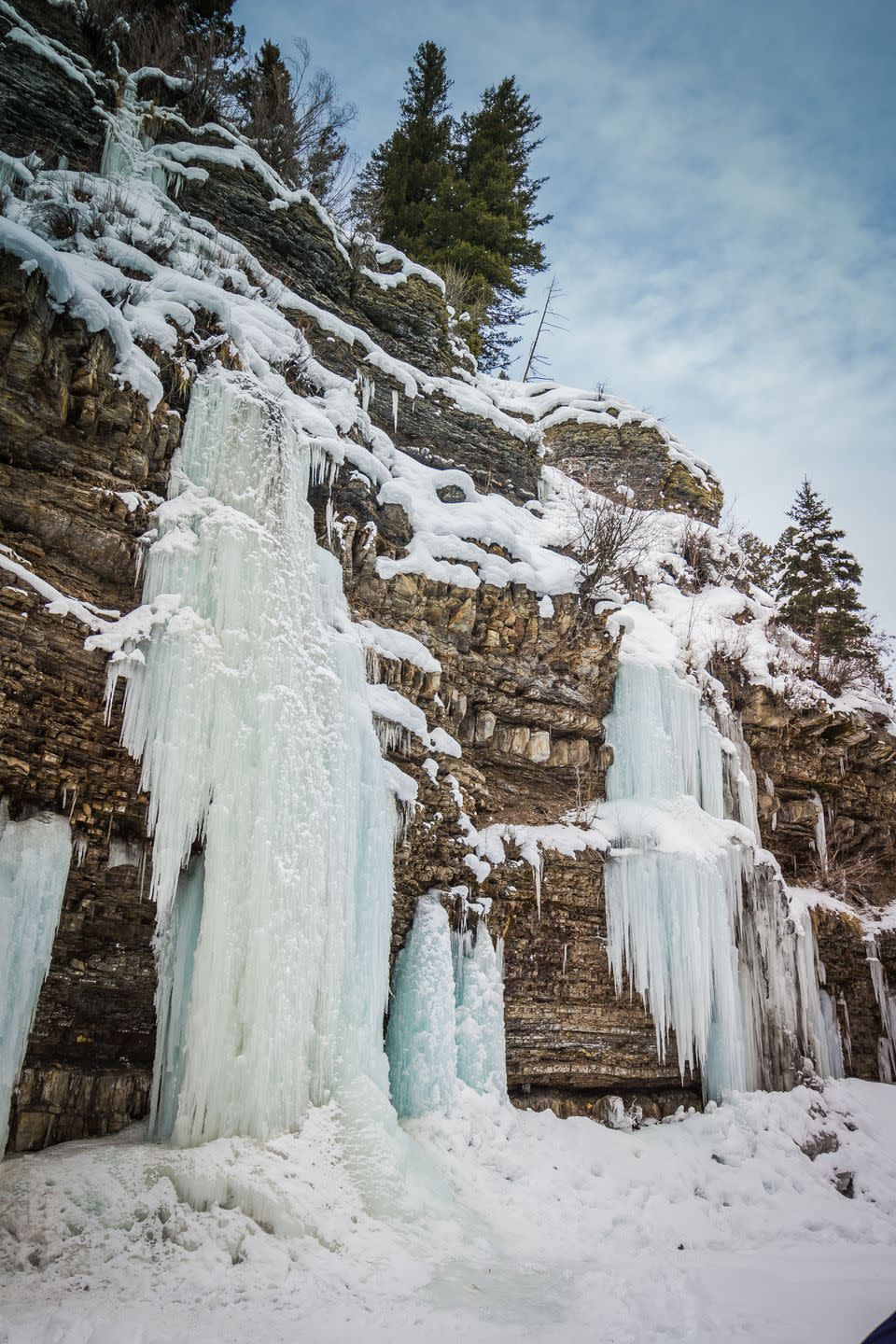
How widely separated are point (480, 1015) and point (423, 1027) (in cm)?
78

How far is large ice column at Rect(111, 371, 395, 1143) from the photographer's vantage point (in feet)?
18.6

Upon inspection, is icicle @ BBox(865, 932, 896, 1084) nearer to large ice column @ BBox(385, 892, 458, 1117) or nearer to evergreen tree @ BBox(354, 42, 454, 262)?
large ice column @ BBox(385, 892, 458, 1117)

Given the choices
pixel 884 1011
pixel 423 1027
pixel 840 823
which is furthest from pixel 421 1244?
pixel 840 823

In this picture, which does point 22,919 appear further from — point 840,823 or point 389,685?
point 840,823

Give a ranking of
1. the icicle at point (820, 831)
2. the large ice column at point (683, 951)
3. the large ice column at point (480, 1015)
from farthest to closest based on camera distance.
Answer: the icicle at point (820, 831)
the large ice column at point (683, 951)
the large ice column at point (480, 1015)

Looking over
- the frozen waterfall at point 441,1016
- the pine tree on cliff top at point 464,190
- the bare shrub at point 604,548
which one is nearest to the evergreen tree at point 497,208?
the pine tree on cliff top at point 464,190

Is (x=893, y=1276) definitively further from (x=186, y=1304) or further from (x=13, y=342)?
(x=13, y=342)

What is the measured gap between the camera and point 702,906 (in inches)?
362

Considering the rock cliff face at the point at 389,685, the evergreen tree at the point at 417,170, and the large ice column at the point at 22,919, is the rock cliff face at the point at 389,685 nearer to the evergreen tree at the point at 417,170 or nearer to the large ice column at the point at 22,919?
the large ice column at the point at 22,919

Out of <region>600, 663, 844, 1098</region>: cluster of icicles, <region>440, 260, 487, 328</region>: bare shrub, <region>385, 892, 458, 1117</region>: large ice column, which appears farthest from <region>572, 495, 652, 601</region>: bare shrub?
<region>440, 260, 487, 328</region>: bare shrub

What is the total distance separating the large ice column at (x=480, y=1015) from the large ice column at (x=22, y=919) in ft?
13.7

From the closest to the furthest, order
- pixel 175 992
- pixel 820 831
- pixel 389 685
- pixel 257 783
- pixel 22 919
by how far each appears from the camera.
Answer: pixel 22 919 → pixel 175 992 → pixel 257 783 → pixel 389 685 → pixel 820 831

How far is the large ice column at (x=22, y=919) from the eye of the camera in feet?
16.4

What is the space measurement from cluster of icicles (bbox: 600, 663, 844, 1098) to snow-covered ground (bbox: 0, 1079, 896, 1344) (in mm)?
1498
